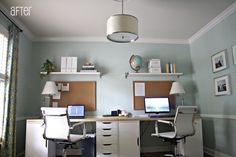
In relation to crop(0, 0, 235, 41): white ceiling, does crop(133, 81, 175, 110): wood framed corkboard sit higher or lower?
lower

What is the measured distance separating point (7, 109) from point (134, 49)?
8.95ft

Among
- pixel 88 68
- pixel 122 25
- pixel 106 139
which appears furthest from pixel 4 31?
pixel 106 139

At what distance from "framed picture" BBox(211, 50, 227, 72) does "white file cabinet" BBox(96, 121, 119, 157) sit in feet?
6.71

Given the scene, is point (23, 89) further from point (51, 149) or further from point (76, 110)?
point (51, 149)

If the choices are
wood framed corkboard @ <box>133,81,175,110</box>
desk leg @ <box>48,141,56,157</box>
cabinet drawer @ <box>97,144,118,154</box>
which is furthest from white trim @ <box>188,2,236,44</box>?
desk leg @ <box>48,141,56,157</box>

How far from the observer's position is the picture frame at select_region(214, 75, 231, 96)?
3.16 metres

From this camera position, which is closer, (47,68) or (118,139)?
(118,139)

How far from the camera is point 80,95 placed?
13.2 ft

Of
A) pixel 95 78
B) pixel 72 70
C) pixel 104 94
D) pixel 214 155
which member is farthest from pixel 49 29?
pixel 214 155

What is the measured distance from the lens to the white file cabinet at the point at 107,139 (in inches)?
125

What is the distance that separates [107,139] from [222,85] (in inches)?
85.4

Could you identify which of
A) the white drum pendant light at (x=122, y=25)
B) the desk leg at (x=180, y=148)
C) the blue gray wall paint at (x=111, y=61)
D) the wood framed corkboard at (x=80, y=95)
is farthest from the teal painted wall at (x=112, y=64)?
the white drum pendant light at (x=122, y=25)

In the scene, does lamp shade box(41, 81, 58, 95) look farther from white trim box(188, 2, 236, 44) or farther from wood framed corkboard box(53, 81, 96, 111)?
white trim box(188, 2, 236, 44)

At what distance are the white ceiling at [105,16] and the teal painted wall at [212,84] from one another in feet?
0.95
